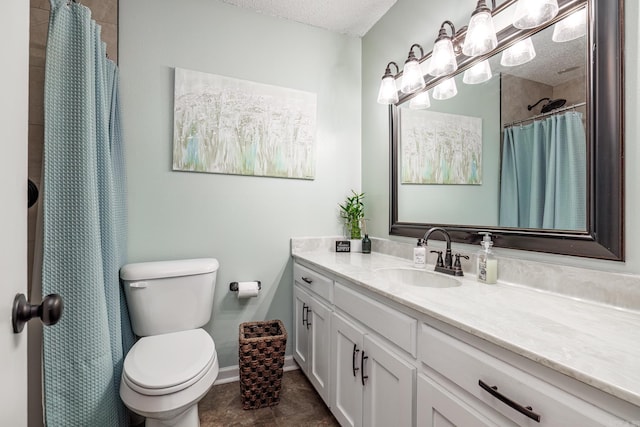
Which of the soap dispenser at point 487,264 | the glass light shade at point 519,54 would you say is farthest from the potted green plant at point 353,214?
the glass light shade at point 519,54

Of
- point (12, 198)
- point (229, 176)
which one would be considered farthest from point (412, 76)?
point (12, 198)

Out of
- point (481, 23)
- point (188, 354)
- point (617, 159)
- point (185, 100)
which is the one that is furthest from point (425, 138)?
point (188, 354)

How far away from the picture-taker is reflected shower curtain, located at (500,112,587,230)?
1.06 m

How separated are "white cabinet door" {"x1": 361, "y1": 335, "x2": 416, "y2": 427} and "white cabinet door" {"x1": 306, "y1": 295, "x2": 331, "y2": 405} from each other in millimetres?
365

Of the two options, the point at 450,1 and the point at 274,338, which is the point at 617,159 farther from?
the point at 274,338

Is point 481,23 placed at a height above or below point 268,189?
above

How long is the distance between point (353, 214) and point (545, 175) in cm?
125

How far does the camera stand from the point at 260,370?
1.69 metres

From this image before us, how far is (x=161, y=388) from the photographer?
115 centimetres

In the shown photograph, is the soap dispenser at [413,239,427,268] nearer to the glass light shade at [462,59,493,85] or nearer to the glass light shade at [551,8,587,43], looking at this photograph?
the glass light shade at [462,59,493,85]

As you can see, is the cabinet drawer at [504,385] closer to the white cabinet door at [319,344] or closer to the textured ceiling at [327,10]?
the white cabinet door at [319,344]

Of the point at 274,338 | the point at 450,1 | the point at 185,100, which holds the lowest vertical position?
the point at 274,338

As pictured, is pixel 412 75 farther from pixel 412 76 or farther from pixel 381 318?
pixel 381 318

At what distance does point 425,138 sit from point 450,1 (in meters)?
0.70
